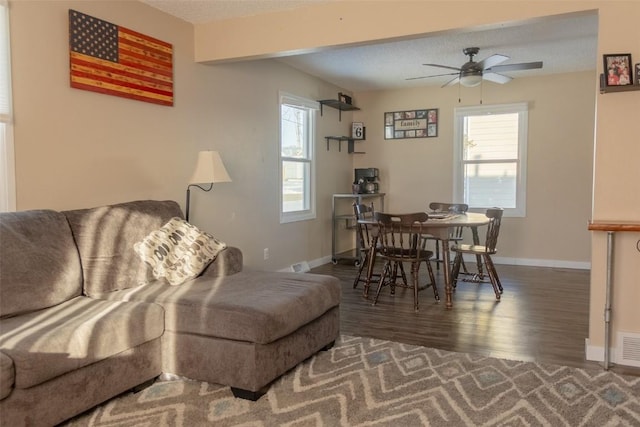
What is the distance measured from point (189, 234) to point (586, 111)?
4946 mm

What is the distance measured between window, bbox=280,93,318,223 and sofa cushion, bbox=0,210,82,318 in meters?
2.85

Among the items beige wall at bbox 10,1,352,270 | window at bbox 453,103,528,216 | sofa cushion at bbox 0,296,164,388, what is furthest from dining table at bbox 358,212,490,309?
sofa cushion at bbox 0,296,164,388

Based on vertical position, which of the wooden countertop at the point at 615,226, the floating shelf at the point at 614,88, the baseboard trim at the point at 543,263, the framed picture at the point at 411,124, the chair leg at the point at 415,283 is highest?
the framed picture at the point at 411,124

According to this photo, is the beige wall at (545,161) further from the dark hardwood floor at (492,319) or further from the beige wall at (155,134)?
the beige wall at (155,134)

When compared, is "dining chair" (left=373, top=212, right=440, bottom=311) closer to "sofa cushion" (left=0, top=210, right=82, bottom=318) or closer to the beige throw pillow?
the beige throw pillow

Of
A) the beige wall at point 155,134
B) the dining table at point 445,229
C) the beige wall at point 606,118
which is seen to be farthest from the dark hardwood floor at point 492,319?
the beige wall at point 155,134

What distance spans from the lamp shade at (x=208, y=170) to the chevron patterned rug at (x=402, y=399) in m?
1.53

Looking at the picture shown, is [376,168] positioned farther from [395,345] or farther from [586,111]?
[395,345]

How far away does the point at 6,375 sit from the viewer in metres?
1.78

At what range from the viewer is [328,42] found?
3.43 meters

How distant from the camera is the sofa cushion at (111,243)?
2.72 m

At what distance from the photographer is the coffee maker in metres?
6.42

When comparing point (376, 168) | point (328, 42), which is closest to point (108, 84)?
point (328, 42)

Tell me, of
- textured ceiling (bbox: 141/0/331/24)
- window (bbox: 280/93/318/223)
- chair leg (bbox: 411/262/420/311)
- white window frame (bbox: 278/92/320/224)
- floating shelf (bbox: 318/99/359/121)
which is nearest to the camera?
textured ceiling (bbox: 141/0/331/24)
